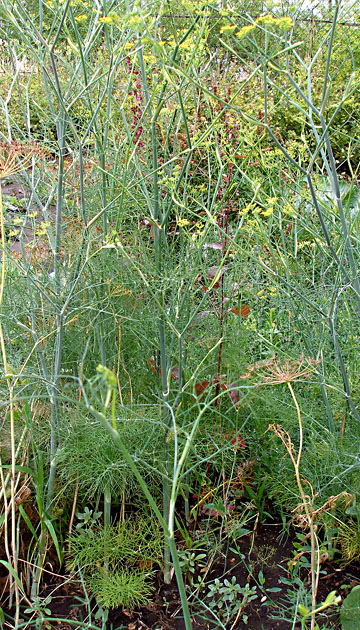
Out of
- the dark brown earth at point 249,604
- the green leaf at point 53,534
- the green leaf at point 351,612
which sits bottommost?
the dark brown earth at point 249,604

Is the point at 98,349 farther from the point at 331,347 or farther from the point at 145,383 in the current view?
the point at 331,347

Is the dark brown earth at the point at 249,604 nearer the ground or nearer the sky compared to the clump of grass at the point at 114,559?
nearer the ground

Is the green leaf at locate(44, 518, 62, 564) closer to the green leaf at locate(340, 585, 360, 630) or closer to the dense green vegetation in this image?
the dense green vegetation

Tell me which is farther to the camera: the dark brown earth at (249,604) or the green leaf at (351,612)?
the dark brown earth at (249,604)

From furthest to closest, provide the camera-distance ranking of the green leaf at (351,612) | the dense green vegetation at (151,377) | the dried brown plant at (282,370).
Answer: the dense green vegetation at (151,377)
the green leaf at (351,612)
the dried brown plant at (282,370)

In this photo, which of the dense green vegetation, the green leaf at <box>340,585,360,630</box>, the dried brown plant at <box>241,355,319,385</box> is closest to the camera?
the dried brown plant at <box>241,355,319,385</box>

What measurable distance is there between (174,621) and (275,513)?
0.60 meters

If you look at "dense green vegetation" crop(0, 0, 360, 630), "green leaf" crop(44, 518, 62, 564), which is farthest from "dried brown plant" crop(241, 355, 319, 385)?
"green leaf" crop(44, 518, 62, 564)

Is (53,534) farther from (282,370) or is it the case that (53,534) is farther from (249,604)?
(282,370)

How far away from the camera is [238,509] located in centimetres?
222

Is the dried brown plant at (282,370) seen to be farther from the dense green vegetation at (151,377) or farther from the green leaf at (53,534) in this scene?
the green leaf at (53,534)

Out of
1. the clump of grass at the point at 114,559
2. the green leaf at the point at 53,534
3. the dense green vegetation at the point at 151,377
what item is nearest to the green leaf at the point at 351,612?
the dense green vegetation at the point at 151,377

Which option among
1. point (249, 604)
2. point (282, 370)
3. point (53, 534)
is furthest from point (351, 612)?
point (53, 534)

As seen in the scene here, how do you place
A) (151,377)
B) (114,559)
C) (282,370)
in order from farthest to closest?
1. (151,377)
2. (114,559)
3. (282,370)
